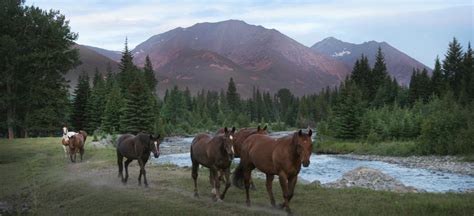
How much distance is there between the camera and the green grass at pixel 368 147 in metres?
54.4

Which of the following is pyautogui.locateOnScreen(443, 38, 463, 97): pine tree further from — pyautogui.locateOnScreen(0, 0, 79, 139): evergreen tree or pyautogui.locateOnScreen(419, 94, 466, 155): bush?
pyautogui.locateOnScreen(0, 0, 79, 139): evergreen tree

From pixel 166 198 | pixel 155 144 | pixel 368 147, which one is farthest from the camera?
pixel 368 147

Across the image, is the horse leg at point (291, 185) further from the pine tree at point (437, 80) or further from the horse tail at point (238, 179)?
the pine tree at point (437, 80)

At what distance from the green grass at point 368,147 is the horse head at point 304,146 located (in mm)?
45213

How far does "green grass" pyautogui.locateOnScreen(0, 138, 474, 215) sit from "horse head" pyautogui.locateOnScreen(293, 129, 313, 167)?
6.49ft

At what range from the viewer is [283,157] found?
1266 cm

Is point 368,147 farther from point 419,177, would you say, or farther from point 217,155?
point 217,155

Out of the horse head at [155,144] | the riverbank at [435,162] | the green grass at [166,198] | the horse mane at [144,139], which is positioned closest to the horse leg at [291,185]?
the green grass at [166,198]

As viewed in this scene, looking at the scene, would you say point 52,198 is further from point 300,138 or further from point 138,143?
point 300,138

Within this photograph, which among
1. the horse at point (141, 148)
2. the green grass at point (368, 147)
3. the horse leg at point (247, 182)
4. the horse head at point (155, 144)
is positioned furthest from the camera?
the green grass at point (368, 147)

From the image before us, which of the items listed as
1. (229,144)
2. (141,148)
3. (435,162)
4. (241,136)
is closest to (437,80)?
(435,162)

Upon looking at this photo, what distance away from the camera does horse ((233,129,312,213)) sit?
1203cm

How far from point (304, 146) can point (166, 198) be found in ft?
19.7

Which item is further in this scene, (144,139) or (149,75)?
(149,75)
